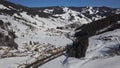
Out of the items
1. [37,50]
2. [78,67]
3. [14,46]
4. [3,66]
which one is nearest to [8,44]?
[14,46]

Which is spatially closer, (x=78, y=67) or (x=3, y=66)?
(x=78, y=67)

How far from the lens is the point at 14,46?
8781cm

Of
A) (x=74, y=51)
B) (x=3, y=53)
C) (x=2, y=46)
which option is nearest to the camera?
(x=74, y=51)

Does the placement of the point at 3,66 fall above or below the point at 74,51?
below

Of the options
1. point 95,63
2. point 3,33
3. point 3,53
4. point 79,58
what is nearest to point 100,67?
point 95,63

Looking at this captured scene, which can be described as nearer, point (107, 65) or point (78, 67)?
point (107, 65)

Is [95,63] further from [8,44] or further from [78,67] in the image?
[8,44]

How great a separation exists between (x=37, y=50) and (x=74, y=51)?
41.2 meters

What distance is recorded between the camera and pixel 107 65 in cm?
3328

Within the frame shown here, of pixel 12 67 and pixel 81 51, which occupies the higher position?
pixel 81 51

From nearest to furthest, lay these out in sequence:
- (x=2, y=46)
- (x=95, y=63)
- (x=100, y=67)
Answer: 1. (x=100, y=67)
2. (x=95, y=63)
3. (x=2, y=46)

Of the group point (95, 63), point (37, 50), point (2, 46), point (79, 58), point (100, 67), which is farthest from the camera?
point (37, 50)

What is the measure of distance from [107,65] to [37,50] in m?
58.4

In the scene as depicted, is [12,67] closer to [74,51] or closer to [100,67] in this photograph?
[74,51]
